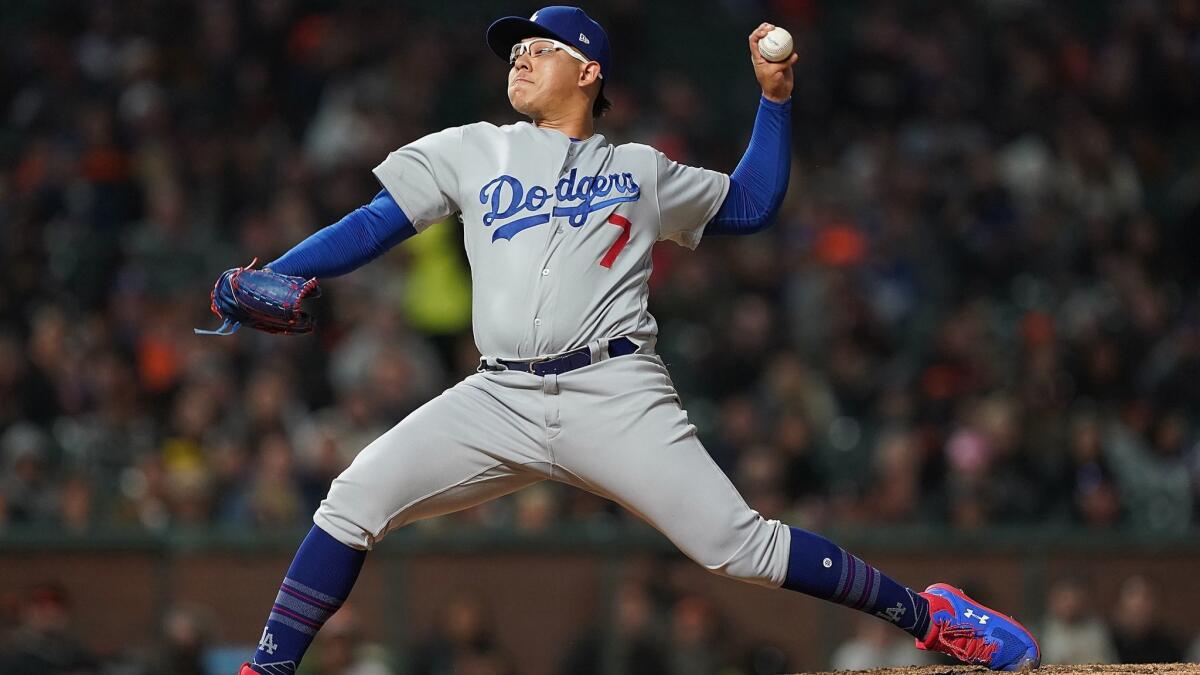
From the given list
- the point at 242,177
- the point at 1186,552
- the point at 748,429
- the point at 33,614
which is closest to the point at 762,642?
the point at 748,429

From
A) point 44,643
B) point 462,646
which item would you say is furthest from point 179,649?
point 462,646

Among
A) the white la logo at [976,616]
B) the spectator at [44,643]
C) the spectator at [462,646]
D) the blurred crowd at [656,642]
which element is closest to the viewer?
the white la logo at [976,616]

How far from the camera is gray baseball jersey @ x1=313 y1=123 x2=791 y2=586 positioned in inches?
146

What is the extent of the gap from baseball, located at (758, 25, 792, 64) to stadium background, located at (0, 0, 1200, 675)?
3.79 meters

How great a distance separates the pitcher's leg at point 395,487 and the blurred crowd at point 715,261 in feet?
12.5

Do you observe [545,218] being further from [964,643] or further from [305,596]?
[964,643]

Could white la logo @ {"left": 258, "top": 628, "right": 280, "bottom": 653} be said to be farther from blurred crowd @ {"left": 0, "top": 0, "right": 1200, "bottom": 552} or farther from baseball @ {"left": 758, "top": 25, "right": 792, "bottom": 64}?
blurred crowd @ {"left": 0, "top": 0, "right": 1200, "bottom": 552}

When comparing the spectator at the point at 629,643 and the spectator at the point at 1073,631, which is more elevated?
the spectator at the point at 1073,631

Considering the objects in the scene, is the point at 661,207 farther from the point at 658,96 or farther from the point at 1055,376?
the point at 658,96

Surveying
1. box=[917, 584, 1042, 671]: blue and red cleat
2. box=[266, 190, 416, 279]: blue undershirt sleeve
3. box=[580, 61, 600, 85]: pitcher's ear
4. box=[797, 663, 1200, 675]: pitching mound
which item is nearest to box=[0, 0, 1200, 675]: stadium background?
box=[797, 663, 1200, 675]: pitching mound

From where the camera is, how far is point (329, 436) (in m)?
7.85

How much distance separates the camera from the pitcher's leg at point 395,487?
3.69 m

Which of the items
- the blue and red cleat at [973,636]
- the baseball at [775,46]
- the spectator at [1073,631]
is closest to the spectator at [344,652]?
the spectator at [1073,631]

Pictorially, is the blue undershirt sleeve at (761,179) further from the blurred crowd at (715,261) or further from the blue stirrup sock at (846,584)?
the blurred crowd at (715,261)
